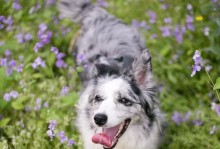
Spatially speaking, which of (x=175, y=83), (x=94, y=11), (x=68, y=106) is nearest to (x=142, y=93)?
(x=68, y=106)

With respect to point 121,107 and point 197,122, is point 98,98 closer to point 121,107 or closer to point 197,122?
point 121,107

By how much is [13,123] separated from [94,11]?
184 cm

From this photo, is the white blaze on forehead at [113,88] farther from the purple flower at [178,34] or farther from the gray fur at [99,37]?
the purple flower at [178,34]

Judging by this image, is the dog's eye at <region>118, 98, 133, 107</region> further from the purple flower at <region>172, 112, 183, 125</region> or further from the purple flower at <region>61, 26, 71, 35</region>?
the purple flower at <region>61, 26, 71, 35</region>

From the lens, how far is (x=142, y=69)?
3389mm

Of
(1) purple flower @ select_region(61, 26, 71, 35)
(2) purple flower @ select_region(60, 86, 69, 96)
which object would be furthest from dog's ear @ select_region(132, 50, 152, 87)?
(1) purple flower @ select_region(61, 26, 71, 35)

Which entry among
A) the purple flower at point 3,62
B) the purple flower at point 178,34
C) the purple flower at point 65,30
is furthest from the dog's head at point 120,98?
the purple flower at point 65,30

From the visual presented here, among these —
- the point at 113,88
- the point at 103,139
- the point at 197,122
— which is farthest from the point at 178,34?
the point at 103,139

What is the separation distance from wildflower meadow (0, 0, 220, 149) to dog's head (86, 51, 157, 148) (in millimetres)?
306

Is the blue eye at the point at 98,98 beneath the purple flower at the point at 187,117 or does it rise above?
above

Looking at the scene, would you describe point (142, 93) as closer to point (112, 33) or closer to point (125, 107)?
point (125, 107)

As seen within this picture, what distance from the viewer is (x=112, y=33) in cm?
484

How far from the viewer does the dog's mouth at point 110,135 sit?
3.33 meters

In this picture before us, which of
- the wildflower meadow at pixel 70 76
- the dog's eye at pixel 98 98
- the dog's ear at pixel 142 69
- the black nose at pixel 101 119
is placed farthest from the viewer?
the wildflower meadow at pixel 70 76
